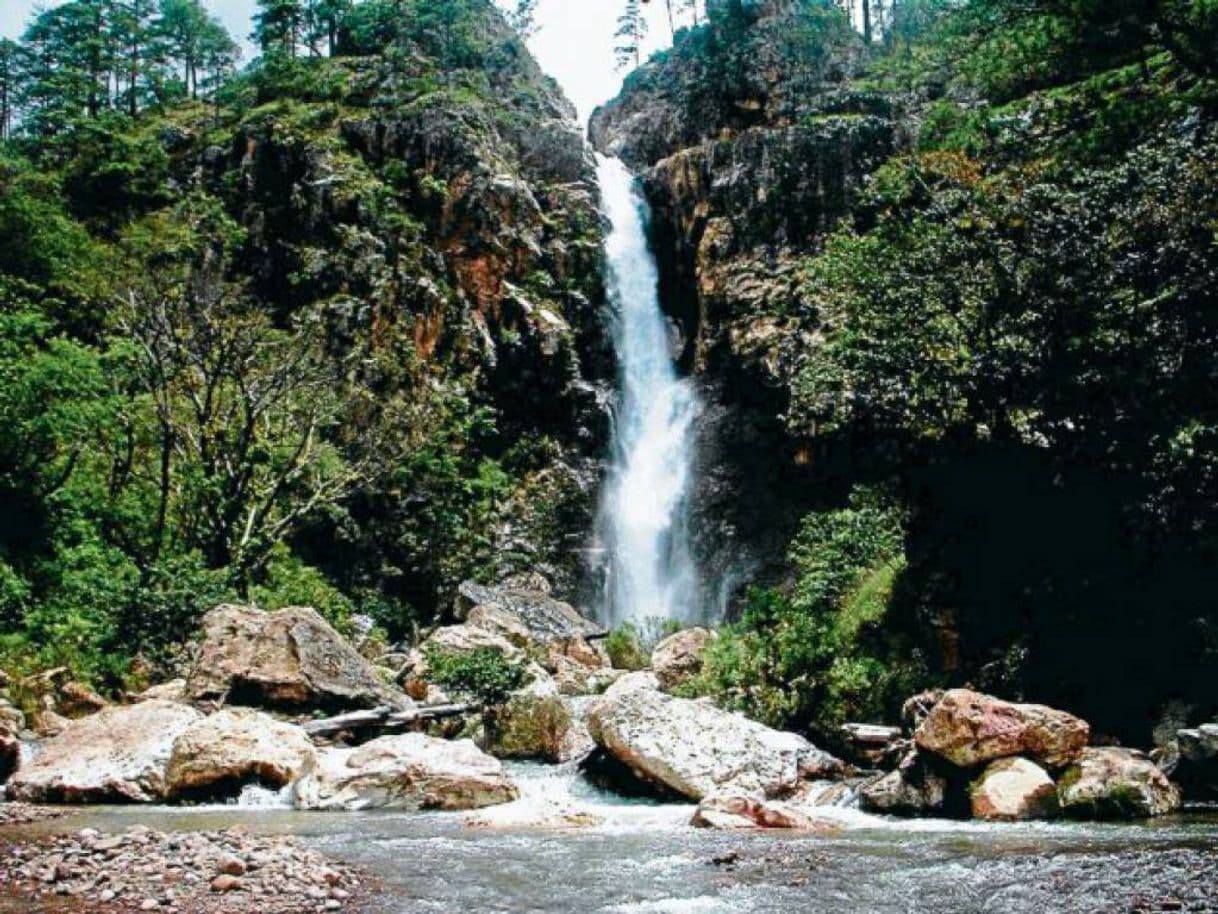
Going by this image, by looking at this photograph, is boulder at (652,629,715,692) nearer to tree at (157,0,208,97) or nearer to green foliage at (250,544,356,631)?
green foliage at (250,544,356,631)

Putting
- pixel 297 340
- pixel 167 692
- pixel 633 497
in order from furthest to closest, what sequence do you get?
pixel 633 497 → pixel 297 340 → pixel 167 692

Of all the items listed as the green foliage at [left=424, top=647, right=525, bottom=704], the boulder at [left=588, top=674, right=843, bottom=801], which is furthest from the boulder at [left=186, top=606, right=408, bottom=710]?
the boulder at [left=588, top=674, right=843, bottom=801]

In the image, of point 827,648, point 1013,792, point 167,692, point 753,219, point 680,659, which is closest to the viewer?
point 1013,792

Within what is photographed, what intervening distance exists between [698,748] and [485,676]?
437cm

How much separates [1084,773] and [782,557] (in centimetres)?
1992

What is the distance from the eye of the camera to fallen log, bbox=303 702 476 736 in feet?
42.3

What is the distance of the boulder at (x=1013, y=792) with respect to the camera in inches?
349

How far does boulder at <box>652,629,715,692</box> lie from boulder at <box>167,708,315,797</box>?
27.4 ft

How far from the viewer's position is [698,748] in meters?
10.7

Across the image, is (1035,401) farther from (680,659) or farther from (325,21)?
(325,21)

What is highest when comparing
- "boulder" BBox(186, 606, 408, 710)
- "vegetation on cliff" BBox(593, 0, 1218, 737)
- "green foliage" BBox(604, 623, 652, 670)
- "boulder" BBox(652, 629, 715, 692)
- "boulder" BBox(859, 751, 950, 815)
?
"vegetation on cliff" BBox(593, 0, 1218, 737)

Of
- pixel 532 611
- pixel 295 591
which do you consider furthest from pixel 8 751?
pixel 532 611

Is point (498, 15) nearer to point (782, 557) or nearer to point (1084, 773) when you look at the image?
point (782, 557)

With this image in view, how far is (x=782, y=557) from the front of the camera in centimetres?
2894
